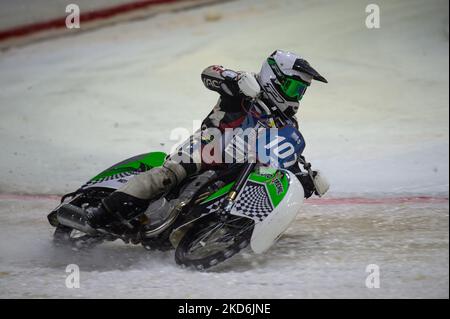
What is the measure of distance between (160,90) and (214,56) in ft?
4.94

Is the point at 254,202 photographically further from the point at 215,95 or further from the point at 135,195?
the point at 215,95

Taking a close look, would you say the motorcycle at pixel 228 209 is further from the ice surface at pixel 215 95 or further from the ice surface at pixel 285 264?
the ice surface at pixel 215 95

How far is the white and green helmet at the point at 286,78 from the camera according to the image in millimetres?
6031

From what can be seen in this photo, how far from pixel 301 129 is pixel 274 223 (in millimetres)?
5445

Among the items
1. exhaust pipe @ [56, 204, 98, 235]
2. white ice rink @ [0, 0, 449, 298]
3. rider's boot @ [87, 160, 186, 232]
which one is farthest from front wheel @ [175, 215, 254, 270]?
exhaust pipe @ [56, 204, 98, 235]

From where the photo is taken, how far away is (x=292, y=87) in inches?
240

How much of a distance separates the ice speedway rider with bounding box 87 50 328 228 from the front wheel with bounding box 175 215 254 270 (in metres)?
0.43

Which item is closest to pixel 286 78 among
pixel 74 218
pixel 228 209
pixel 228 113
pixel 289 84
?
pixel 289 84

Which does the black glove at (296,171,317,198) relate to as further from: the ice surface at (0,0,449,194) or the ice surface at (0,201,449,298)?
the ice surface at (0,0,449,194)

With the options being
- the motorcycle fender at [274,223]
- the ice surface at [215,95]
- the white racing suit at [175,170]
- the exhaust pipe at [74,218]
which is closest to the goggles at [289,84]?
the white racing suit at [175,170]

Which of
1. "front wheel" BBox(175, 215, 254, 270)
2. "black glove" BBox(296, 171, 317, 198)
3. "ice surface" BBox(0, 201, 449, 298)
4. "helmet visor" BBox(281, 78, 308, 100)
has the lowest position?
"ice surface" BBox(0, 201, 449, 298)

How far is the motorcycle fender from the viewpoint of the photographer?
18.1ft

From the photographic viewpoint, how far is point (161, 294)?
197 inches
